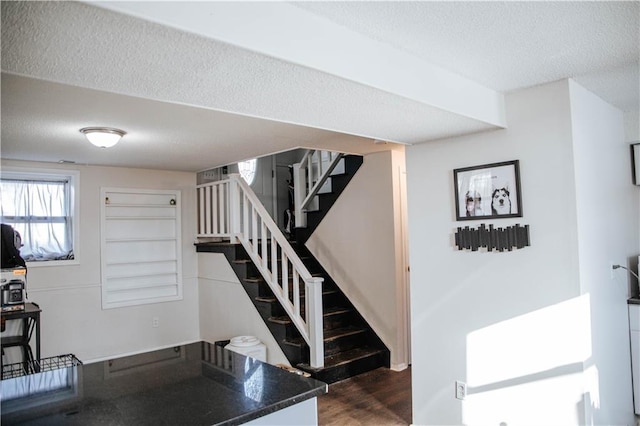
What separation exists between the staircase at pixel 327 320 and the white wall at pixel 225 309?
113mm

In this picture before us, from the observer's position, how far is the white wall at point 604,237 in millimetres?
2400

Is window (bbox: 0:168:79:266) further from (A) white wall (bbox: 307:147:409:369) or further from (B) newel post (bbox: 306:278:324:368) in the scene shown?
(A) white wall (bbox: 307:147:409:369)

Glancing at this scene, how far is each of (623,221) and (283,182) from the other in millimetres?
5070

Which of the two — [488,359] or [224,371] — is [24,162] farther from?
[488,359]

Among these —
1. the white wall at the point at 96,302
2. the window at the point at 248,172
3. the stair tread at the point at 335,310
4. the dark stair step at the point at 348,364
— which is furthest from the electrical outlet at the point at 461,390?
the window at the point at 248,172

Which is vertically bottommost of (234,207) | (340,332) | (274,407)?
(340,332)

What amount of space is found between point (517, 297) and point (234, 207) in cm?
334

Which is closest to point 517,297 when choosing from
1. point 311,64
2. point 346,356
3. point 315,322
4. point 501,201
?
point 501,201

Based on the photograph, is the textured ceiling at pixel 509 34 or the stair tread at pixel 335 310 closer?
the textured ceiling at pixel 509 34

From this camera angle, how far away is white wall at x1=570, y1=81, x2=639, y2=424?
2400mm

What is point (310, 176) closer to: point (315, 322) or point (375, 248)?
point (375, 248)

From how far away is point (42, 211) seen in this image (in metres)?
4.66

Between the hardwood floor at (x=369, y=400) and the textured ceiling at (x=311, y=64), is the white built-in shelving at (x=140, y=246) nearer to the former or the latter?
the textured ceiling at (x=311, y=64)

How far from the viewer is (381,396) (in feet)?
12.2
